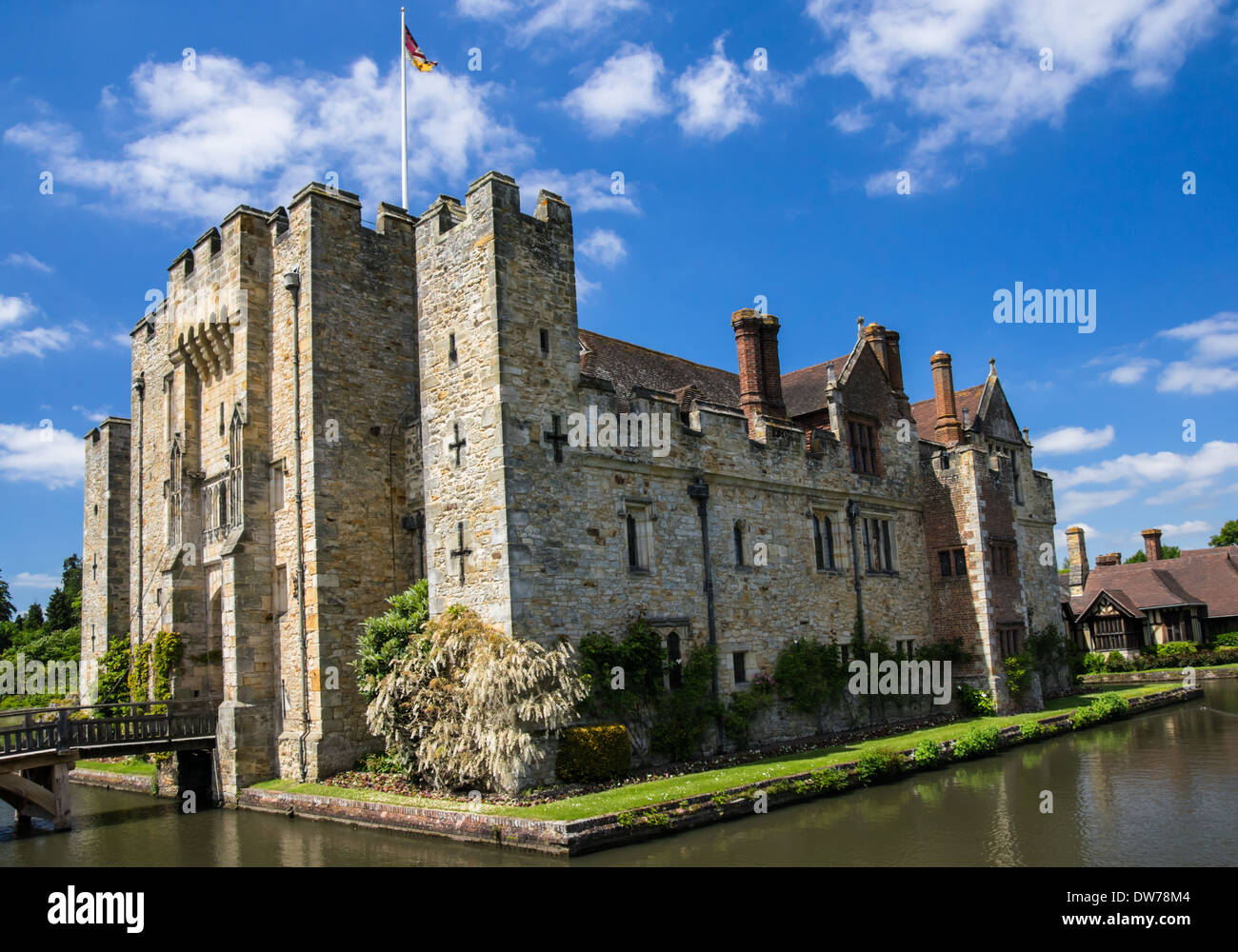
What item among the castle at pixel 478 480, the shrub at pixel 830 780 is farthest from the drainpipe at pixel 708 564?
the shrub at pixel 830 780

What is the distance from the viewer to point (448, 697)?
58.9 ft

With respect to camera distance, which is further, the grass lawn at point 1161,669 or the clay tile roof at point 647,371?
the grass lawn at point 1161,669

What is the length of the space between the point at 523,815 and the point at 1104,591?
160ft

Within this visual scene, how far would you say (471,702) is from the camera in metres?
17.1

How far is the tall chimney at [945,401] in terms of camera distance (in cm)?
3272

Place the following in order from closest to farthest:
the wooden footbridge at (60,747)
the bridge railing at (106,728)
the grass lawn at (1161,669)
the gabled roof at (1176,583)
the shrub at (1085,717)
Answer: the wooden footbridge at (60,747) < the bridge railing at (106,728) < the shrub at (1085,717) < the grass lawn at (1161,669) < the gabled roof at (1176,583)

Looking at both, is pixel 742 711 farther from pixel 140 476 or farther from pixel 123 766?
pixel 140 476

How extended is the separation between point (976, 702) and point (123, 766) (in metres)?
26.0

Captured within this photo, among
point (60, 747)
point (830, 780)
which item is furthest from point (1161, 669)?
point (60, 747)

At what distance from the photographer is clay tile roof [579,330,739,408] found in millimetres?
25391

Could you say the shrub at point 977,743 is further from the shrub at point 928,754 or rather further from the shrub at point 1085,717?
the shrub at point 1085,717

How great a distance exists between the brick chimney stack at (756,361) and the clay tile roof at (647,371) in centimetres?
149

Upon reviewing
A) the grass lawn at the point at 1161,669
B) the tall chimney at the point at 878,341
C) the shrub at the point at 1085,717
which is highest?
the tall chimney at the point at 878,341

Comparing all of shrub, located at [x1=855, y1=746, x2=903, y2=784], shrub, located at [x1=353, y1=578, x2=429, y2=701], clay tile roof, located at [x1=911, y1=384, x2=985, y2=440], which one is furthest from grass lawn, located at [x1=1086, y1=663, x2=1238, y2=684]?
shrub, located at [x1=353, y1=578, x2=429, y2=701]
